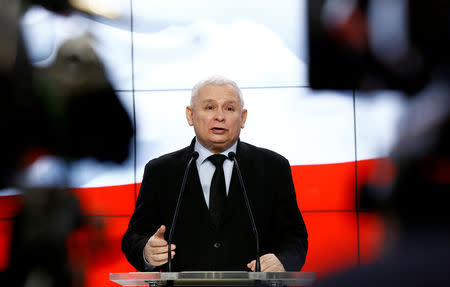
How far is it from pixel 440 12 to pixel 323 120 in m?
0.97

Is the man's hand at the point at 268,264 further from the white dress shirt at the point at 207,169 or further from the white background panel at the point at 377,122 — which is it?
the white background panel at the point at 377,122

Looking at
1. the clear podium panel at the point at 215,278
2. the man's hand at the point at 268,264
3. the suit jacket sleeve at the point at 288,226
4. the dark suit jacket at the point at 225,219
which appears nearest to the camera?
the clear podium panel at the point at 215,278

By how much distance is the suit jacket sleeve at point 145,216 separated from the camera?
248 centimetres

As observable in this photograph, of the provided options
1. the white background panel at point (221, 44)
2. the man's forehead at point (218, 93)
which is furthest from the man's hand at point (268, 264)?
the white background panel at point (221, 44)

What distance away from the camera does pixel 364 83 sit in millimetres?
3352

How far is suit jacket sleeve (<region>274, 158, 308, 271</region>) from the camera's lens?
2334 mm

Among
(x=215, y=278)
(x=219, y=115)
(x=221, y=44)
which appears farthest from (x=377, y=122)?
(x=215, y=278)

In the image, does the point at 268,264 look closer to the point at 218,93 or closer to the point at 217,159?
the point at 217,159

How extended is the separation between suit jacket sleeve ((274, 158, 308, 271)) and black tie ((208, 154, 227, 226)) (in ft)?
0.82

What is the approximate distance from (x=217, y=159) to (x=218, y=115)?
0.20 meters

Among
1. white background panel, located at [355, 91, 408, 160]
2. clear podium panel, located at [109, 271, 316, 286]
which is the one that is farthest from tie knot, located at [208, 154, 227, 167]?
white background panel, located at [355, 91, 408, 160]

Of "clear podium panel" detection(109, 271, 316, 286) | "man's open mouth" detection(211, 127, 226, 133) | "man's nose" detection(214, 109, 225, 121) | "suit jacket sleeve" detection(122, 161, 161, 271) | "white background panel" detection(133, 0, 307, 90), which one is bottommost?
"clear podium panel" detection(109, 271, 316, 286)

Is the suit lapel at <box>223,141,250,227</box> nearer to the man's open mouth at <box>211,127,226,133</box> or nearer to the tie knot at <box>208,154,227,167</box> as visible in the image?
the tie knot at <box>208,154,227,167</box>

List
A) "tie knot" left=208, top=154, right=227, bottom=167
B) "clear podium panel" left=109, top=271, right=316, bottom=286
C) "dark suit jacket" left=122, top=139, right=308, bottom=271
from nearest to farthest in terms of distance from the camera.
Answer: "clear podium panel" left=109, top=271, right=316, bottom=286, "dark suit jacket" left=122, top=139, right=308, bottom=271, "tie knot" left=208, top=154, right=227, bottom=167
